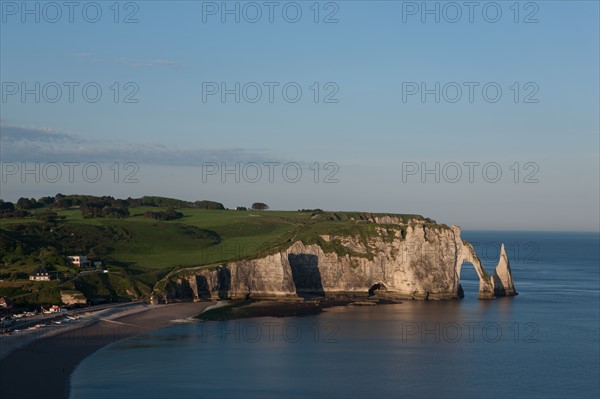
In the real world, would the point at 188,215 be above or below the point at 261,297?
above

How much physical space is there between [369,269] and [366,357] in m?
50.3

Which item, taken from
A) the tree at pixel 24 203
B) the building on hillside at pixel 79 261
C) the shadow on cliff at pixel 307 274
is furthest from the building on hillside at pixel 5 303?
the tree at pixel 24 203

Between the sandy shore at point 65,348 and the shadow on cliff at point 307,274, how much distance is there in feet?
67.6

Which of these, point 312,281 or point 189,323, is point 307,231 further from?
point 189,323

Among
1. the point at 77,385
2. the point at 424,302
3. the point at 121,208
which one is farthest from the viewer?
the point at 121,208

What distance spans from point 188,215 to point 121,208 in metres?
15.8

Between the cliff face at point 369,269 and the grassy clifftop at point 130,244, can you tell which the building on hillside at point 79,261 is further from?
the cliff face at point 369,269

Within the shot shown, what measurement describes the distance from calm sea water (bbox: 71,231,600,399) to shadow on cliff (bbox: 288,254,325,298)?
17700 mm

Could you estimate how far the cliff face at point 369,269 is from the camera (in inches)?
4380

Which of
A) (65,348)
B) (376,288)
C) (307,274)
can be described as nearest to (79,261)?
(307,274)

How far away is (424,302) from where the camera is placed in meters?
109

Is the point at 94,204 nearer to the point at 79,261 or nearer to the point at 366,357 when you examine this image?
the point at 79,261

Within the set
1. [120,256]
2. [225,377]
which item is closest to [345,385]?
[225,377]

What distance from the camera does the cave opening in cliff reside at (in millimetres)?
117819
